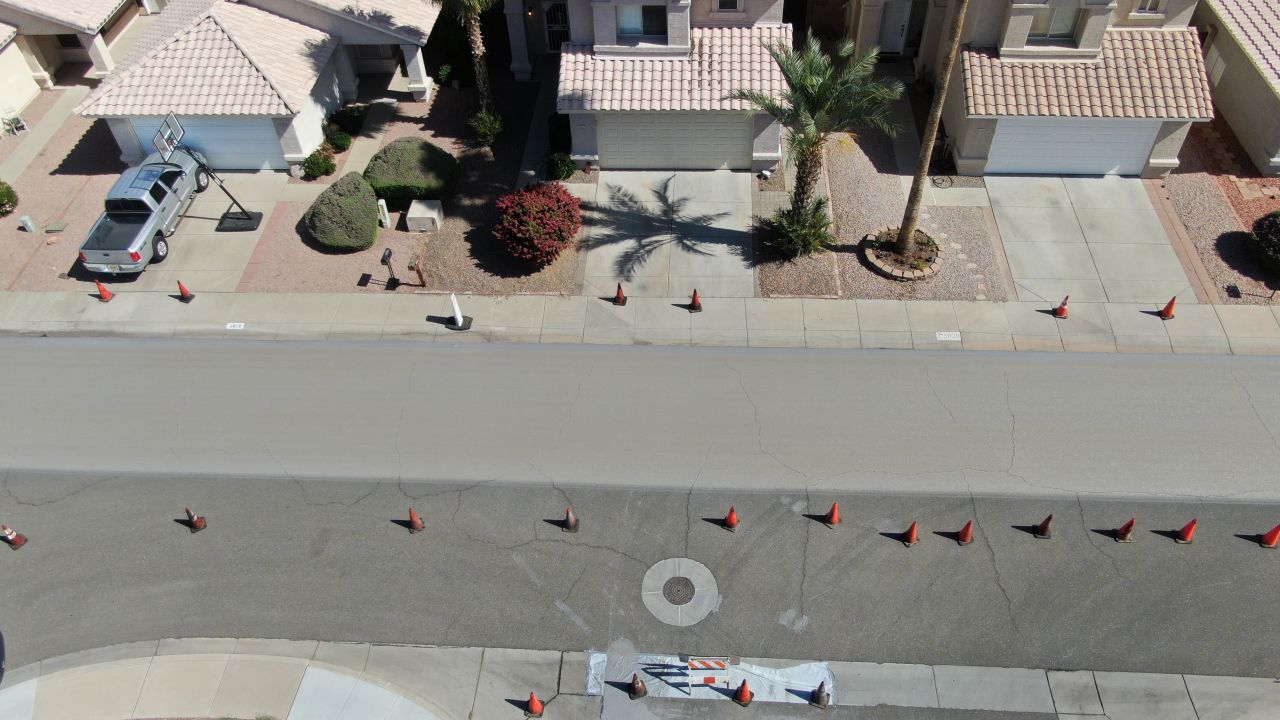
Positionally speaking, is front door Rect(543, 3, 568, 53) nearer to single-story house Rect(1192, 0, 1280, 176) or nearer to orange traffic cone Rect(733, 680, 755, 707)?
single-story house Rect(1192, 0, 1280, 176)

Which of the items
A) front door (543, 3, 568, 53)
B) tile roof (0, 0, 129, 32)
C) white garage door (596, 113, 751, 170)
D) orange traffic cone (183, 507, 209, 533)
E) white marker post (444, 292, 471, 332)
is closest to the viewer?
orange traffic cone (183, 507, 209, 533)

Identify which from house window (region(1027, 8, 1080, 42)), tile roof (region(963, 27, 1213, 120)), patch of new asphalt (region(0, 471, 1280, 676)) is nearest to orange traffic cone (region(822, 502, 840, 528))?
patch of new asphalt (region(0, 471, 1280, 676))

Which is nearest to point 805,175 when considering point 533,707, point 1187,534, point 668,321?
point 668,321

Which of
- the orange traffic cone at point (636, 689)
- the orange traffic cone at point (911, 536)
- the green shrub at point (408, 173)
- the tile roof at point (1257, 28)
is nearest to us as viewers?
the orange traffic cone at point (636, 689)

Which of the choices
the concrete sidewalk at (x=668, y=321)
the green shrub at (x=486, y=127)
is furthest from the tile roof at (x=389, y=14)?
the concrete sidewalk at (x=668, y=321)

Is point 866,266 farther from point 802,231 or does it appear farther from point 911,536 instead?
point 911,536

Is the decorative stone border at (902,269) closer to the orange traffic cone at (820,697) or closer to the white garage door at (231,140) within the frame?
the orange traffic cone at (820,697)

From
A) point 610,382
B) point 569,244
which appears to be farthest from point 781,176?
point 610,382
